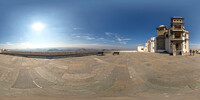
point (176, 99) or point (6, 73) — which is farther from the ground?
point (6, 73)

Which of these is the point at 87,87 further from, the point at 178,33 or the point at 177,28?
the point at 178,33

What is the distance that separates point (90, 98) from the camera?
4.82 metres

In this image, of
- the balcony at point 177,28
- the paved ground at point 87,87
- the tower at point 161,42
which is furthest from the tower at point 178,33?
the paved ground at point 87,87

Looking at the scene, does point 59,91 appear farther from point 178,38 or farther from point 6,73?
point 178,38

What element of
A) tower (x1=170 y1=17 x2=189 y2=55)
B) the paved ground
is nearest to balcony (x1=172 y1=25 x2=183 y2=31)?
tower (x1=170 y1=17 x2=189 y2=55)

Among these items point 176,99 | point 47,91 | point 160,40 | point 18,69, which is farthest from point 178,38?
point 18,69

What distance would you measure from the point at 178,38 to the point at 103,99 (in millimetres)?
29502

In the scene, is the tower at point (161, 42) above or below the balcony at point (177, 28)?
below

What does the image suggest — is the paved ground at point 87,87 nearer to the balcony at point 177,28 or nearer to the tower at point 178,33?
the tower at point 178,33

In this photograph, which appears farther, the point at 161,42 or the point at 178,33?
the point at 161,42

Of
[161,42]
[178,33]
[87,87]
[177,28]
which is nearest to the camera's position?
[87,87]

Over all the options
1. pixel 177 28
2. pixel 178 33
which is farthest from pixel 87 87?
pixel 178 33

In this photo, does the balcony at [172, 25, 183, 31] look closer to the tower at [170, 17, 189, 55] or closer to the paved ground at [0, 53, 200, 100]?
the tower at [170, 17, 189, 55]

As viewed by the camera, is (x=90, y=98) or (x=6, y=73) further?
(x=6, y=73)
